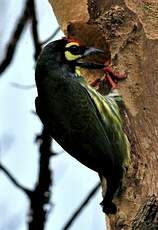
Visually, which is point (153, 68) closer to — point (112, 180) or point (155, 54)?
point (155, 54)

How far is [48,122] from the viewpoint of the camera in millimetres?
2965

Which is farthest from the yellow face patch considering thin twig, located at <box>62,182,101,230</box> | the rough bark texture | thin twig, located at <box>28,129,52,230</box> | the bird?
thin twig, located at <box>62,182,101,230</box>

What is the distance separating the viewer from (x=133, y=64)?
9.80 ft

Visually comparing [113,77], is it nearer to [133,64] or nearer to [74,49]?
[133,64]

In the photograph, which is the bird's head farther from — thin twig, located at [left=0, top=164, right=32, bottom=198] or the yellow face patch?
thin twig, located at [left=0, top=164, right=32, bottom=198]

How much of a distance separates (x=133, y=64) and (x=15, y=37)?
1.24m

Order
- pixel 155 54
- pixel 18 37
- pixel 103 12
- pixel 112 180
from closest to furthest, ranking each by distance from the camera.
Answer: pixel 112 180, pixel 155 54, pixel 103 12, pixel 18 37

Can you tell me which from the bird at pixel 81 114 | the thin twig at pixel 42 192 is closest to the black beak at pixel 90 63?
the bird at pixel 81 114

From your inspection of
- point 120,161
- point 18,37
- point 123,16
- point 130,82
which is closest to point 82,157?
point 120,161

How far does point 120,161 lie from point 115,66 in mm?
454

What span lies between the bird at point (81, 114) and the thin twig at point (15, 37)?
822mm

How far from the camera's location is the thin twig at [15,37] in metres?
3.93

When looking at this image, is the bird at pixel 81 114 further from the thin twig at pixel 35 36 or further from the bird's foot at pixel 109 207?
the thin twig at pixel 35 36

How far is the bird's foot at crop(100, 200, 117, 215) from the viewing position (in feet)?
8.78
